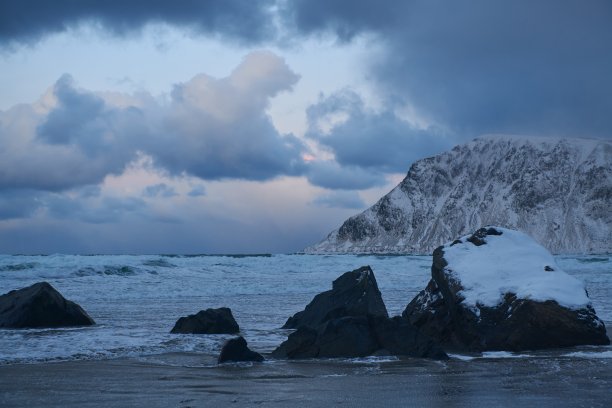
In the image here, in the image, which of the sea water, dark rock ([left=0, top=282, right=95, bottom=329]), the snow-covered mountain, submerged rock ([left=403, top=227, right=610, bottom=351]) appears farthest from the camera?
the snow-covered mountain

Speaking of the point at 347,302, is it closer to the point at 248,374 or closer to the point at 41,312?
the point at 248,374

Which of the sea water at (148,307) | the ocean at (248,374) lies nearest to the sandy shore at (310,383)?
the ocean at (248,374)

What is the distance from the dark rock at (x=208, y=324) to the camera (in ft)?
47.3

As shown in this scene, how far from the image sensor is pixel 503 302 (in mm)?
12211

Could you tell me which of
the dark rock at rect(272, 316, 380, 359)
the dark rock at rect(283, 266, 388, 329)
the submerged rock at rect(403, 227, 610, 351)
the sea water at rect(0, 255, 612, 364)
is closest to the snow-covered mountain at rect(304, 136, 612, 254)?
the sea water at rect(0, 255, 612, 364)

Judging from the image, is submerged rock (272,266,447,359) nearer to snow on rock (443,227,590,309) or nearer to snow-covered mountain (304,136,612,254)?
snow on rock (443,227,590,309)

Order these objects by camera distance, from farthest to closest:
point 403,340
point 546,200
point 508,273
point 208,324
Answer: point 546,200 → point 208,324 → point 508,273 → point 403,340

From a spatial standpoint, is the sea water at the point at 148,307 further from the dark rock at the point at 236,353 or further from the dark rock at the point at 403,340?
the dark rock at the point at 236,353

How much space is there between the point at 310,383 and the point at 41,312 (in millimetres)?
9314

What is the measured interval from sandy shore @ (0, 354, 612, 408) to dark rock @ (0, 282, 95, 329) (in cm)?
541

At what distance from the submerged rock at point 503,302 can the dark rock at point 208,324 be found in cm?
397

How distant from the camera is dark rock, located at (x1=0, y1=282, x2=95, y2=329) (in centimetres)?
1515

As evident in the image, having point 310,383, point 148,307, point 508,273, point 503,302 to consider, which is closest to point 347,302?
point 508,273

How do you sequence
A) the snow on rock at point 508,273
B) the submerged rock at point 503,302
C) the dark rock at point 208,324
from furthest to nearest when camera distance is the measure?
1. the dark rock at point 208,324
2. the snow on rock at point 508,273
3. the submerged rock at point 503,302
